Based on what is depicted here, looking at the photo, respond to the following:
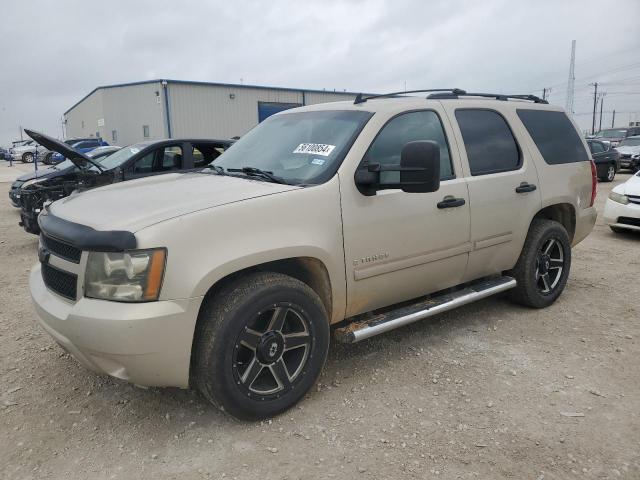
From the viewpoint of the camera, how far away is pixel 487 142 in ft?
13.3

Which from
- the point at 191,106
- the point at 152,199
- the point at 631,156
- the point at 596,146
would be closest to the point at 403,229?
the point at 152,199

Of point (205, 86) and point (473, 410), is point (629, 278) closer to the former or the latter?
point (473, 410)

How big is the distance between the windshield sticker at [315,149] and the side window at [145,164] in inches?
198

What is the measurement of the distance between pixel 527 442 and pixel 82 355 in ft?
7.97

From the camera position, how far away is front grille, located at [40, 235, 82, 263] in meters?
2.64

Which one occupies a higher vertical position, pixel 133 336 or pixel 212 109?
pixel 212 109

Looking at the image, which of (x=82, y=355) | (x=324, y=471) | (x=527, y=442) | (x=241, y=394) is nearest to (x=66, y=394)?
(x=82, y=355)

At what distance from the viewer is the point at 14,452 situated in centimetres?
267

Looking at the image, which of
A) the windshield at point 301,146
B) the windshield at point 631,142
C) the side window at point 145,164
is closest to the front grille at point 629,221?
the windshield at point 301,146

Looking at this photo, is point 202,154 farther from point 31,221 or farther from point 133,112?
point 133,112

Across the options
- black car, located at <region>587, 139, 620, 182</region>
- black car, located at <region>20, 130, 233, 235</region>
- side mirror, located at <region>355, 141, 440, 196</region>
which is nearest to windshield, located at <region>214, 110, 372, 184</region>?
side mirror, located at <region>355, 141, 440, 196</region>

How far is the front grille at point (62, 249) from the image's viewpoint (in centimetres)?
264

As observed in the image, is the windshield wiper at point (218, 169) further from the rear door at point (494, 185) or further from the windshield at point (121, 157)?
the windshield at point (121, 157)

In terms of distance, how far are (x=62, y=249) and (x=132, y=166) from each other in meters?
5.26
